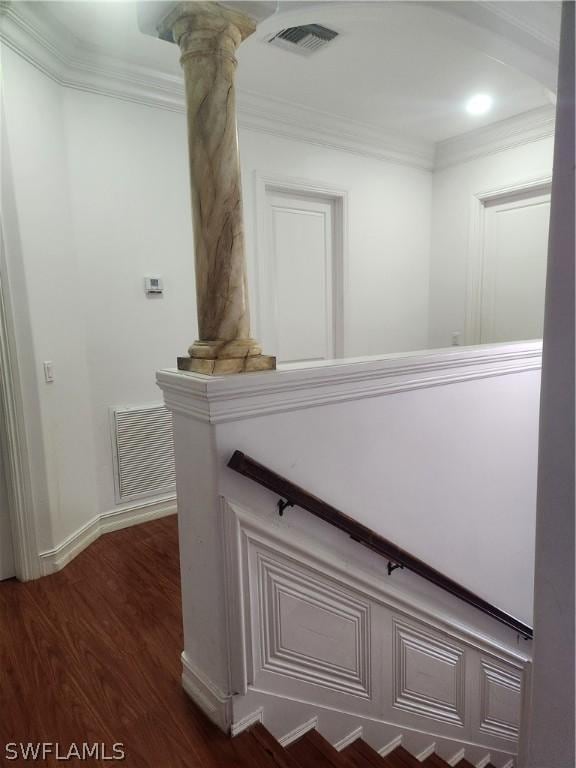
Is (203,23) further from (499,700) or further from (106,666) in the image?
(499,700)

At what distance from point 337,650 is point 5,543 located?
1.67 meters

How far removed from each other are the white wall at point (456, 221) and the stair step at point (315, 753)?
11.5ft

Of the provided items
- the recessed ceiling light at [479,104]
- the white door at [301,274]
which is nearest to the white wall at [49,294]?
the white door at [301,274]

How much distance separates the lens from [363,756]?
164cm

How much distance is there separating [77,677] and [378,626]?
1111 mm

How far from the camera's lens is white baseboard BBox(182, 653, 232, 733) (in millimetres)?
1399

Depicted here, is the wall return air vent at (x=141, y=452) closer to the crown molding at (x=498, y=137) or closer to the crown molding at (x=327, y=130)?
the crown molding at (x=327, y=130)

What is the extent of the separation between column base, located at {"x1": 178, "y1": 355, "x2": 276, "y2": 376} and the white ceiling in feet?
3.72

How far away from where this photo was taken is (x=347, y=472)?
1657mm

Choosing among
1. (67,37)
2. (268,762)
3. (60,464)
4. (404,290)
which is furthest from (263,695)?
(404,290)

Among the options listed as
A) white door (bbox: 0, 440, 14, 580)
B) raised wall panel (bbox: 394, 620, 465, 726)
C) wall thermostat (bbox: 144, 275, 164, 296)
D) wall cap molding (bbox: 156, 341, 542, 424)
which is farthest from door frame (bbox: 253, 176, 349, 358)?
raised wall panel (bbox: 394, 620, 465, 726)

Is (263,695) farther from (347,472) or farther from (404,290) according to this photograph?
(404,290)

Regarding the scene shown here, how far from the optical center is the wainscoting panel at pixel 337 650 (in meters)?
1.39

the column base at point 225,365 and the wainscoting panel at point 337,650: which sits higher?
the column base at point 225,365
